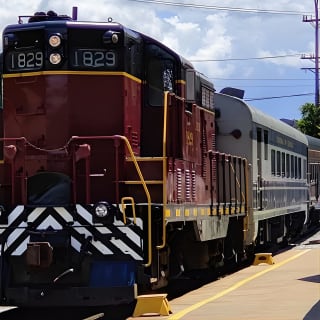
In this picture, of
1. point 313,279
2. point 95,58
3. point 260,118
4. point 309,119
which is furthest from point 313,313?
point 309,119

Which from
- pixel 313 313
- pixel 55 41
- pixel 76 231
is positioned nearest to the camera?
pixel 76 231

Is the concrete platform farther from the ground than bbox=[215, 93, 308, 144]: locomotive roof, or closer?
closer

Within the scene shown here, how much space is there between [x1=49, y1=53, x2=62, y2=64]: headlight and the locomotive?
0.09 ft

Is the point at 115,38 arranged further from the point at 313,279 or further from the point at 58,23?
the point at 313,279

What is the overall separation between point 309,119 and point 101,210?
41.8 meters

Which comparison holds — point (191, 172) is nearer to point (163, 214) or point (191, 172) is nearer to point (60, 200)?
point (163, 214)

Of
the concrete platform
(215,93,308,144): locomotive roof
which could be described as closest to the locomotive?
the concrete platform

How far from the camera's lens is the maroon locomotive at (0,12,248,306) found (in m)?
8.47

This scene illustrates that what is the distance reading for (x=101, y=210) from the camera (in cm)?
851

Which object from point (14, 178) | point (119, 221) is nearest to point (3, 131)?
point (14, 178)

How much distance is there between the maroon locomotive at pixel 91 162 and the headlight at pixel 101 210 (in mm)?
12

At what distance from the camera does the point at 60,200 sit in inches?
347

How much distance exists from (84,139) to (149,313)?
244 centimetres

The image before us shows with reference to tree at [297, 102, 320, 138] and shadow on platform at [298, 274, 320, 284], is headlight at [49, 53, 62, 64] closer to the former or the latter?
shadow on platform at [298, 274, 320, 284]
